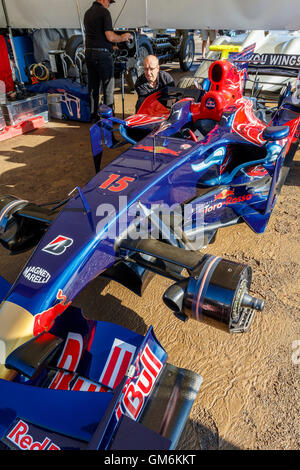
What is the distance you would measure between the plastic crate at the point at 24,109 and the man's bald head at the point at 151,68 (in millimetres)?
3247

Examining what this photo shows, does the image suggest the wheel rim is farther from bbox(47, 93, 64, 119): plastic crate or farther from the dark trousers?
the dark trousers

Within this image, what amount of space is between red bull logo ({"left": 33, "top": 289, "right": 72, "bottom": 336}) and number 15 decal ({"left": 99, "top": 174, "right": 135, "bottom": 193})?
3.12 feet

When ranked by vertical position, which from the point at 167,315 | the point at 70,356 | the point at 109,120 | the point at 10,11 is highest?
the point at 10,11

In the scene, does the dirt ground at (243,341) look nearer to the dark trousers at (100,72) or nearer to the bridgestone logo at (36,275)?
the bridgestone logo at (36,275)

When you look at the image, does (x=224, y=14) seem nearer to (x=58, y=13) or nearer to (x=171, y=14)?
(x=171, y=14)

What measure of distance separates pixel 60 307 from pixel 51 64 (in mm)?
7951

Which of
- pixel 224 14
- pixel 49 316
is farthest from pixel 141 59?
pixel 49 316

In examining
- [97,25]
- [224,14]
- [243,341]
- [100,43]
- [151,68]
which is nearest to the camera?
[243,341]

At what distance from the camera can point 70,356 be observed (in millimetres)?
1895

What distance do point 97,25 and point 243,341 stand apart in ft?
18.9

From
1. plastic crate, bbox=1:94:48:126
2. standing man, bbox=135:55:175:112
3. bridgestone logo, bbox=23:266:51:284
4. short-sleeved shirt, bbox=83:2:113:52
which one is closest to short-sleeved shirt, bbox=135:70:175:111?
standing man, bbox=135:55:175:112

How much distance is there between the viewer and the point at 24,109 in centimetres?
693
